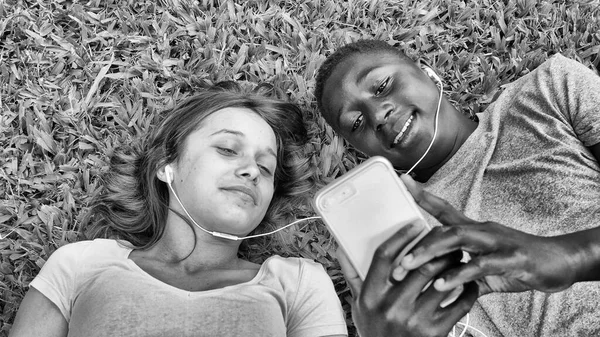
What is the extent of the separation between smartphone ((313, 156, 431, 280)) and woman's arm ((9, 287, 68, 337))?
106 cm

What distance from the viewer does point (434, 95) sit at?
89.5 inches

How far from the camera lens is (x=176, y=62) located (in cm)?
259

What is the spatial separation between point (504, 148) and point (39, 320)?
74.8 inches

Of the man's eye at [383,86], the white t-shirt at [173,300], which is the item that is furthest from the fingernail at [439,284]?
the man's eye at [383,86]

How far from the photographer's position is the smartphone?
4.85 feet

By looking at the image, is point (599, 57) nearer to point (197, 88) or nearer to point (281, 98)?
point (281, 98)

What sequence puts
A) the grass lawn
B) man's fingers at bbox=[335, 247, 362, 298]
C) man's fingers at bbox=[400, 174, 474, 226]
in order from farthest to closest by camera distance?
the grass lawn, man's fingers at bbox=[335, 247, 362, 298], man's fingers at bbox=[400, 174, 474, 226]

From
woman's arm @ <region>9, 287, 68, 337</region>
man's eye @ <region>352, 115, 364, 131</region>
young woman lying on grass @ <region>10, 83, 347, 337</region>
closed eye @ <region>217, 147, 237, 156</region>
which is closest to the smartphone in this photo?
young woman lying on grass @ <region>10, 83, 347, 337</region>

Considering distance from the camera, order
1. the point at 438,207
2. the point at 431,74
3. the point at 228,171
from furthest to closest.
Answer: the point at 431,74
the point at 228,171
the point at 438,207

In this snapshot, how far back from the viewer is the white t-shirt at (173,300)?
177 cm

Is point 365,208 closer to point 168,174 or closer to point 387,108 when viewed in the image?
point 387,108

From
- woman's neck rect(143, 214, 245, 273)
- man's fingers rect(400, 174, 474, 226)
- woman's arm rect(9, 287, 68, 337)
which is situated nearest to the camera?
man's fingers rect(400, 174, 474, 226)

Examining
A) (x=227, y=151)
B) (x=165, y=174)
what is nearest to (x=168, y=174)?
(x=165, y=174)

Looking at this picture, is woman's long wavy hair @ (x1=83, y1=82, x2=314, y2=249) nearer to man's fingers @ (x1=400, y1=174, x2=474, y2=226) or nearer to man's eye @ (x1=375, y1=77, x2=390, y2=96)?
man's eye @ (x1=375, y1=77, x2=390, y2=96)
